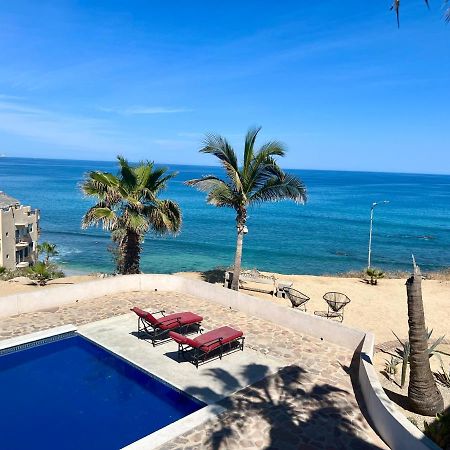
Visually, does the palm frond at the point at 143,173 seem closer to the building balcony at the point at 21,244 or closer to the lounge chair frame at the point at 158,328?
the lounge chair frame at the point at 158,328

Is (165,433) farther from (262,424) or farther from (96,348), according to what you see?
(96,348)

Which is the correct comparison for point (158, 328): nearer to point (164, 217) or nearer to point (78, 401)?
point (78, 401)

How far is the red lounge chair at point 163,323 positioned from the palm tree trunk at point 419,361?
5.38 m

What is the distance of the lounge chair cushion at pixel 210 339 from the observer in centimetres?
926

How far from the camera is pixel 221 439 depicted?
264 inches

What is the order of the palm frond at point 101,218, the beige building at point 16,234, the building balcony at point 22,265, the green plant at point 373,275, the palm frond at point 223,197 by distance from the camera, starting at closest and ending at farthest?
the palm frond at point 101,218 < the palm frond at point 223,197 < the green plant at point 373,275 < the beige building at point 16,234 < the building balcony at point 22,265

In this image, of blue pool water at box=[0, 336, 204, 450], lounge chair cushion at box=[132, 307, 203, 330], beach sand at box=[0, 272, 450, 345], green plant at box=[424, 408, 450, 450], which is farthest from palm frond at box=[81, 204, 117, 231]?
green plant at box=[424, 408, 450, 450]

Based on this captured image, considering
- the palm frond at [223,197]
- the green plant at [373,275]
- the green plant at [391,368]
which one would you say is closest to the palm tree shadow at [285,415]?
the green plant at [391,368]

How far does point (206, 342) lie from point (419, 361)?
439 centimetres

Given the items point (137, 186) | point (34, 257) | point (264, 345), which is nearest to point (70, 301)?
point (137, 186)

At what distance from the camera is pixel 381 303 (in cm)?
1752

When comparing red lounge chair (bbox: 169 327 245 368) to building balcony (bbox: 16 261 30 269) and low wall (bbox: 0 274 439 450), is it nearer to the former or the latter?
low wall (bbox: 0 274 439 450)

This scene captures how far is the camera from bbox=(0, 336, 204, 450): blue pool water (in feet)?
22.7

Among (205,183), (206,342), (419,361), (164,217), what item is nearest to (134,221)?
(164,217)
